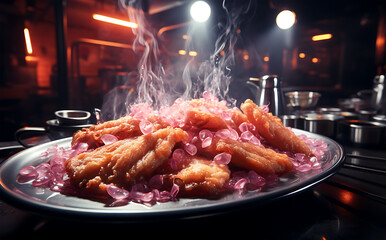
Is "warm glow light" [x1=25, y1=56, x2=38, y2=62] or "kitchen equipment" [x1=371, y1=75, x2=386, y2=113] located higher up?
"warm glow light" [x1=25, y1=56, x2=38, y2=62]

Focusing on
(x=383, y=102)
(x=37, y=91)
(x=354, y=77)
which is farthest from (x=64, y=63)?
(x=354, y=77)

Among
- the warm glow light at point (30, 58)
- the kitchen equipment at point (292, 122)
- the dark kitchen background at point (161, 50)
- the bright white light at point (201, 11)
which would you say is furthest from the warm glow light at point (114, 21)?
the kitchen equipment at point (292, 122)

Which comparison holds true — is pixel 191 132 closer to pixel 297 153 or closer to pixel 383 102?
pixel 297 153

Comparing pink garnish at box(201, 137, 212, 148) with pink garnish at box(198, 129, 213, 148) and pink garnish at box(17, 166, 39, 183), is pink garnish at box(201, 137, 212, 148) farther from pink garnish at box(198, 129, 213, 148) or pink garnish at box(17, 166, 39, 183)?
pink garnish at box(17, 166, 39, 183)

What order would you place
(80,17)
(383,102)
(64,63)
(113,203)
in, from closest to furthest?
1. (113,203)
2. (383,102)
3. (64,63)
4. (80,17)

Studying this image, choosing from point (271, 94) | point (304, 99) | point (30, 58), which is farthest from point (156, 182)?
point (30, 58)

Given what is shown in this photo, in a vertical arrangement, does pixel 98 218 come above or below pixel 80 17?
below

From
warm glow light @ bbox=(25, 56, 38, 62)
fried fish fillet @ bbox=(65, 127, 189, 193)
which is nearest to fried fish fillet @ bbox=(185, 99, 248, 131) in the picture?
fried fish fillet @ bbox=(65, 127, 189, 193)
